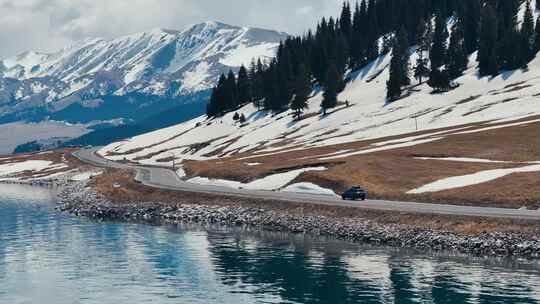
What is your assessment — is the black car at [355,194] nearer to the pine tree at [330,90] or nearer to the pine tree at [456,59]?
the pine tree at [330,90]

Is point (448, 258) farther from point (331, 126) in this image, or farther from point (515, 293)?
point (331, 126)

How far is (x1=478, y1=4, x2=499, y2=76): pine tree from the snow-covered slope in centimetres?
255

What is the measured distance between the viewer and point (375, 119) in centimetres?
15162

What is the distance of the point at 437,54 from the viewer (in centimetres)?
17812

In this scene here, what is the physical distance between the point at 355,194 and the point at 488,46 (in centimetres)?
10105

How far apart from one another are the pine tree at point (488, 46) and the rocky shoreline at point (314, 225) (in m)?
97.5

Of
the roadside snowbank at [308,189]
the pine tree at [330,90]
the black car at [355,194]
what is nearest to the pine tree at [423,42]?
the pine tree at [330,90]

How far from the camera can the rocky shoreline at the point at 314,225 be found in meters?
54.8

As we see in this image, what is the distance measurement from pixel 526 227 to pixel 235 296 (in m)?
24.3

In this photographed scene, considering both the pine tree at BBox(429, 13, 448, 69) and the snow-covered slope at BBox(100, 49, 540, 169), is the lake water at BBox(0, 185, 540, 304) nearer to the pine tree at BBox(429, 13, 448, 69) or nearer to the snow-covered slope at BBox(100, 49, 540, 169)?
the snow-covered slope at BBox(100, 49, 540, 169)

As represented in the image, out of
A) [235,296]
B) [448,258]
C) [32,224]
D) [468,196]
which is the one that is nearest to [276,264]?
[235,296]

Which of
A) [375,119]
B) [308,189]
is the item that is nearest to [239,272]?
[308,189]

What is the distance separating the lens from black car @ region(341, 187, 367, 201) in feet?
251

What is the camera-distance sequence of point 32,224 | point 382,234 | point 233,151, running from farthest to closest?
point 233,151, point 32,224, point 382,234
